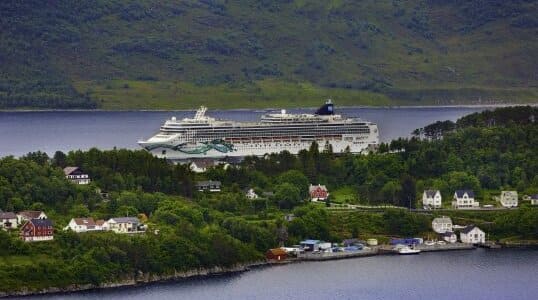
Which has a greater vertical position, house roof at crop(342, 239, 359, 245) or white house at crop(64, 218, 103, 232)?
white house at crop(64, 218, 103, 232)

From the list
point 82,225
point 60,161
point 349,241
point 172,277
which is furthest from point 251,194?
point 172,277

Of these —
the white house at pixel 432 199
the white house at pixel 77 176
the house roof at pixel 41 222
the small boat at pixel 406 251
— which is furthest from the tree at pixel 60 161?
the small boat at pixel 406 251

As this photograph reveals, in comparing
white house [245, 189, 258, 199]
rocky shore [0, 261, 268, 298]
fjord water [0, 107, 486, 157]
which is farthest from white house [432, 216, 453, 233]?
fjord water [0, 107, 486, 157]

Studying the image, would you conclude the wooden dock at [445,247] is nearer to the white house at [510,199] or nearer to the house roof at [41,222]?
the white house at [510,199]

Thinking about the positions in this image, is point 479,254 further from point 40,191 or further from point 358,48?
point 358,48

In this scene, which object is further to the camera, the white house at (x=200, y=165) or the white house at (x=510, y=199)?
the white house at (x=200, y=165)

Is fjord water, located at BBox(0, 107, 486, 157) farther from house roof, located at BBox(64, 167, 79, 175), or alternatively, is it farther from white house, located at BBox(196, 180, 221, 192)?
house roof, located at BBox(64, 167, 79, 175)
